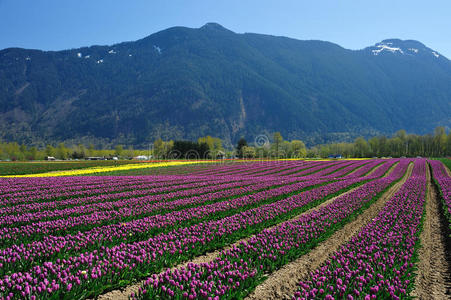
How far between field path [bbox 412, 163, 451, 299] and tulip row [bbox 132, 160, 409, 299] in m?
2.87

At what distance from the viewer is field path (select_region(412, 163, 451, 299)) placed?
6.61 metres

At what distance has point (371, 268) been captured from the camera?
662 centimetres

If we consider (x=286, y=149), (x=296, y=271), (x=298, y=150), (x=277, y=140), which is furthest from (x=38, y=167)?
(x=298, y=150)

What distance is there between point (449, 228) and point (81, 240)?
44.8 ft

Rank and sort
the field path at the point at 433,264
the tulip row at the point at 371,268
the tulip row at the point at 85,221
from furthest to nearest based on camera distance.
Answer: the tulip row at the point at 85,221 → the field path at the point at 433,264 → the tulip row at the point at 371,268

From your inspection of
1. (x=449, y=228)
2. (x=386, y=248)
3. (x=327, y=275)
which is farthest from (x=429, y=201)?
(x=327, y=275)

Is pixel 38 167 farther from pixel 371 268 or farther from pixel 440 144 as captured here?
pixel 440 144

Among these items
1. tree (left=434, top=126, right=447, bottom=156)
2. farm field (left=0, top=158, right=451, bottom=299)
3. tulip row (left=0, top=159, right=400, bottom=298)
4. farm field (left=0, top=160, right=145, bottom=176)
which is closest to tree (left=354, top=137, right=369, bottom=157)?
tree (left=434, top=126, right=447, bottom=156)

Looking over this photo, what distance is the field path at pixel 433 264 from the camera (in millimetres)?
6605

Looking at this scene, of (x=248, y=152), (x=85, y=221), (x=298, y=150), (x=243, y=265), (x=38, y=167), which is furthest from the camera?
(x=298, y=150)

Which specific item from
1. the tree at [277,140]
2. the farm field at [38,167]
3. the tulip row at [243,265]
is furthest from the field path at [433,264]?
the tree at [277,140]

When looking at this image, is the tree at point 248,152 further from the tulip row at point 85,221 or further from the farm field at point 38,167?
the tulip row at point 85,221

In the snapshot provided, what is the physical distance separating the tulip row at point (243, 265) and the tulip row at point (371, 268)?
3.68 feet

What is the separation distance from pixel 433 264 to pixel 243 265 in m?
5.65
